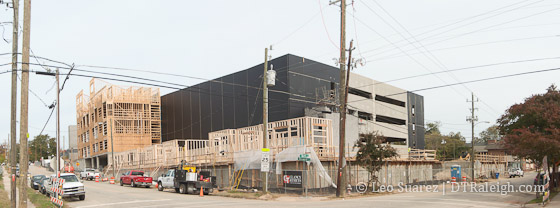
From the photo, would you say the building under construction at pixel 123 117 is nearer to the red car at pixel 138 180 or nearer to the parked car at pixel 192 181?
the red car at pixel 138 180

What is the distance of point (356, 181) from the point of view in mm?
31047

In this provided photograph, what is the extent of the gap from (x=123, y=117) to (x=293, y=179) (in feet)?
135

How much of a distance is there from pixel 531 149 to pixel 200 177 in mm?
20049

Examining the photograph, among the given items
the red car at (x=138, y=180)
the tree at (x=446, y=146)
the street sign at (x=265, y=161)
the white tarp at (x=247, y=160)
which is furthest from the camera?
the tree at (x=446, y=146)

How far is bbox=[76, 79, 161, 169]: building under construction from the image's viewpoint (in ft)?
201

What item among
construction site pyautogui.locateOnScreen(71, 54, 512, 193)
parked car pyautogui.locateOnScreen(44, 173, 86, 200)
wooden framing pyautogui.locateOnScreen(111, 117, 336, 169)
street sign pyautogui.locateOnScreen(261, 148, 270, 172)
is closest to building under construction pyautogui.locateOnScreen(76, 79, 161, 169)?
construction site pyautogui.locateOnScreen(71, 54, 512, 193)

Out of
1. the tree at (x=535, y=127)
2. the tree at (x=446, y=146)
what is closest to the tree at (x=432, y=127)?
the tree at (x=446, y=146)

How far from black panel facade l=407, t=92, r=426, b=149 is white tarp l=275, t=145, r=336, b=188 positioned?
3949 centimetres

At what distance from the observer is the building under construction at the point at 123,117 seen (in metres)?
61.2

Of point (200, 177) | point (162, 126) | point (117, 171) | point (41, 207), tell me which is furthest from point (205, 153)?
point (162, 126)

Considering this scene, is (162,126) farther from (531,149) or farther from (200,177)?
(531,149)

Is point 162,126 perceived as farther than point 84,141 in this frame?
No

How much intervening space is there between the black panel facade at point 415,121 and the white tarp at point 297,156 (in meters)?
39.5

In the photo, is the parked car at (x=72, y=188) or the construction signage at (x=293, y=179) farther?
the construction signage at (x=293, y=179)
